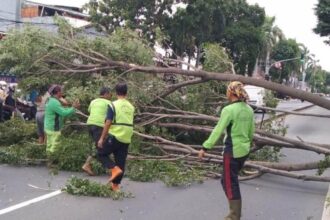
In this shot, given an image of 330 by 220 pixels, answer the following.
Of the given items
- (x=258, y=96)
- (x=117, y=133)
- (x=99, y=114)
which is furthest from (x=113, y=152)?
(x=258, y=96)

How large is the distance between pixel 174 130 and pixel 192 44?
2693 cm

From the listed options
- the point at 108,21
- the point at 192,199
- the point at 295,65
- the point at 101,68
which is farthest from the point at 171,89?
the point at 295,65

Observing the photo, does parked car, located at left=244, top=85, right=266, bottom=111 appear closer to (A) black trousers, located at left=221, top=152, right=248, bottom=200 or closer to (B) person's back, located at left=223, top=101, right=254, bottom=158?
(B) person's back, located at left=223, top=101, right=254, bottom=158

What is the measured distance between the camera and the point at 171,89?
1099 cm

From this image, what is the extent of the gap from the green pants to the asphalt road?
0.41 metres

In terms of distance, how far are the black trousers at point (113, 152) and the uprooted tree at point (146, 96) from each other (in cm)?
107

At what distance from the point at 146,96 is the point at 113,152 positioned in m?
3.02

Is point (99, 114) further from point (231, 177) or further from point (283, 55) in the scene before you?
point (283, 55)

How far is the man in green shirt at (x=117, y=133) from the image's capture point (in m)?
7.88

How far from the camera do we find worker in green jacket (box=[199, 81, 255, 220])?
20.8 feet

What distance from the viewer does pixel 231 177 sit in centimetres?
635

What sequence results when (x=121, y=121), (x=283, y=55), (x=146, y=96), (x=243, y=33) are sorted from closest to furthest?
(x=121, y=121)
(x=146, y=96)
(x=243, y=33)
(x=283, y=55)

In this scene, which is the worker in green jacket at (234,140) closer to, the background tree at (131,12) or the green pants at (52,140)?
the green pants at (52,140)

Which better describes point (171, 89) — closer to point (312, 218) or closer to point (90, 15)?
point (312, 218)
